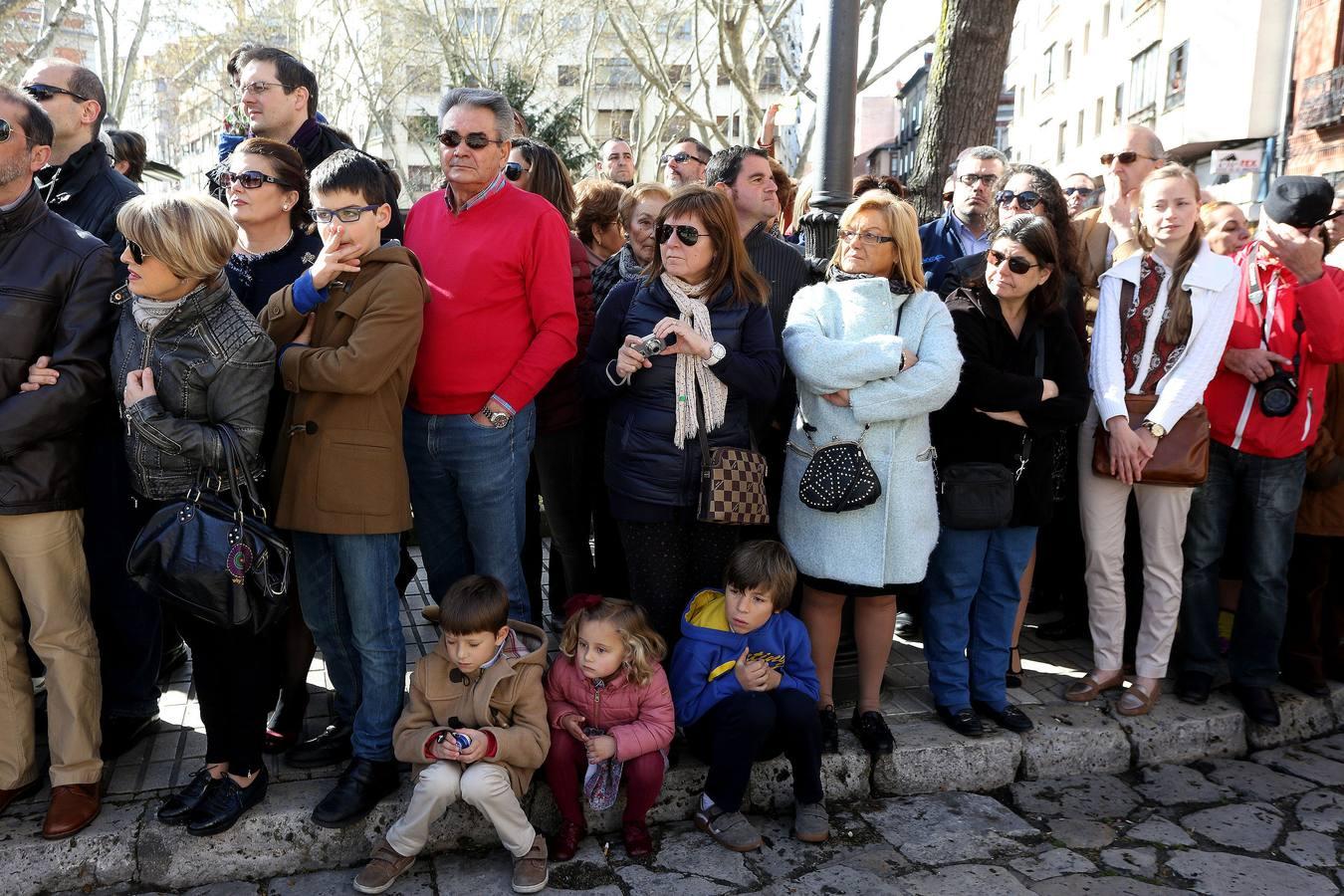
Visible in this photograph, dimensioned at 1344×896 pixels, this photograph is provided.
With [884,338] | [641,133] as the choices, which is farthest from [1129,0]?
[884,338]

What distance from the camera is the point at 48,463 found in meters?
3.05

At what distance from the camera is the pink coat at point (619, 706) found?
327 centimetres

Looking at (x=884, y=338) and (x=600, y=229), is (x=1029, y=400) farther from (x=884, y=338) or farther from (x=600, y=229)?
(x=600, y=229)

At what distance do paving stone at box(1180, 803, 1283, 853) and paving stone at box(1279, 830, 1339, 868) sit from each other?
49 mm

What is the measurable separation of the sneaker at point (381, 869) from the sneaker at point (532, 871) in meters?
0.32

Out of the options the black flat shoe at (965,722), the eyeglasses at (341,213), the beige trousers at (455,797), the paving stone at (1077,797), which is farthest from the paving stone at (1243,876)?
the eyeglasses at (341,213)

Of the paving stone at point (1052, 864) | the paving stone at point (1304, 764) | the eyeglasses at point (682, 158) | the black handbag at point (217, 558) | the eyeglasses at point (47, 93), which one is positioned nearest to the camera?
the black handbag at point (217, 558)

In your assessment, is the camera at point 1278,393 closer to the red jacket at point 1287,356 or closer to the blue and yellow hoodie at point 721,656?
the red jacket at point 1287,356

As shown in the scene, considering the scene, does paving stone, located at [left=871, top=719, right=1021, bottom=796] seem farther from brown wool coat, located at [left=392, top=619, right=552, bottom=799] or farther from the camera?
the camera

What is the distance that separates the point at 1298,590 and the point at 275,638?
4.12 metres

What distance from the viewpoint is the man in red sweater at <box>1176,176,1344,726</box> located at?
4.12 m

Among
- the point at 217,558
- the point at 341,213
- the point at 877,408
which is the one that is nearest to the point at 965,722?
the point at 877,408

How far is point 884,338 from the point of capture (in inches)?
140

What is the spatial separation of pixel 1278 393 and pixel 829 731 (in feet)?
7.32
